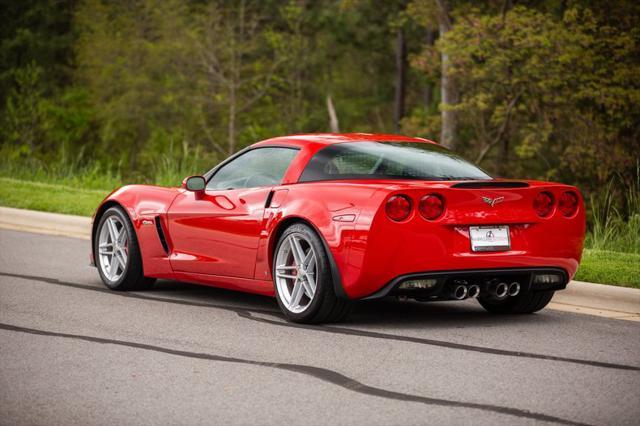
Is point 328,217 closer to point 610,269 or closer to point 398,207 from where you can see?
point 398,207

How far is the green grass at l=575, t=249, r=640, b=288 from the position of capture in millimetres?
9252

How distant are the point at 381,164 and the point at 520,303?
161 centimetres

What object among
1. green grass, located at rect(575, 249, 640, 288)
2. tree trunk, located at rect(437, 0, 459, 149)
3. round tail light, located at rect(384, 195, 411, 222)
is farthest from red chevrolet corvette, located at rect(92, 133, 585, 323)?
tree trunk, located at rect(437, 0, 459, 149)

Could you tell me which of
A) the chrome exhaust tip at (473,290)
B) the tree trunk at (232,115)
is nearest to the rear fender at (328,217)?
the chrome exhaust tip at (473,290)

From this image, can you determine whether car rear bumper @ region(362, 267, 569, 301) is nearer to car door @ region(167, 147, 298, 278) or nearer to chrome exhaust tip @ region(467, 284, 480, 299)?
chrome exhaust tip @ region(467, 284, 480, 299)

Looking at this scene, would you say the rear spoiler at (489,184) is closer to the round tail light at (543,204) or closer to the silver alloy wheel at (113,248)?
the round tail light at (543,204)

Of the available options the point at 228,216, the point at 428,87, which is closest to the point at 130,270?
the point at 228,216

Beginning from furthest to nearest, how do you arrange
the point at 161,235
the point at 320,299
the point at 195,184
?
the point at 161,235, the point at 195,184, the point at 320,299

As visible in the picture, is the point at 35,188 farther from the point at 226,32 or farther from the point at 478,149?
the point at 226,32

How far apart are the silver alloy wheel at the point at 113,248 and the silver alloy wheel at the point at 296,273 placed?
2.00 meters

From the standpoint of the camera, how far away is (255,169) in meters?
8.50

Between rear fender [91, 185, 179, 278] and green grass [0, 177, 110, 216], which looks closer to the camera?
rear fender [91, 185, 179, 278]

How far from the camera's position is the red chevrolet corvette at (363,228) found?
7.15 metres

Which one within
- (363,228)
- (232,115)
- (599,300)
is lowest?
(232,115)
